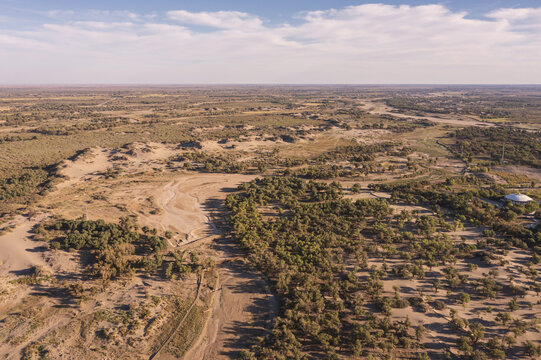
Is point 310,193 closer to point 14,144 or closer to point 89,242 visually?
point 89,242

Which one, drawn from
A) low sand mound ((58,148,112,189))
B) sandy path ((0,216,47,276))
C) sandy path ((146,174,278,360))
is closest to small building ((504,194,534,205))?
sandy path ((146,174,278,360))

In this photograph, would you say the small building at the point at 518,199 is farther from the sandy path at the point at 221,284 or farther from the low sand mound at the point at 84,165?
the low sand mound at the point at 84,165

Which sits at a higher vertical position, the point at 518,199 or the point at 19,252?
the point at 518,199

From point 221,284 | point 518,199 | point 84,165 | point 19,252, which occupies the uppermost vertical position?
point 84,165

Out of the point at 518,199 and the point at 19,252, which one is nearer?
the point at 19,252

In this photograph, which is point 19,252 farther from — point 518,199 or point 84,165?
point 518,199

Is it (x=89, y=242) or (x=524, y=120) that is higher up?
(x=524, y=120)

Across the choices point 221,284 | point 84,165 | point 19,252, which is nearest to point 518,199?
point 221,284

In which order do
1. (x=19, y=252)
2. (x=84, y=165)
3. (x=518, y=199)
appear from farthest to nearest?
1. (x=84, y=165)
2. (x=518, y=199)
3. (x=19, y=252)

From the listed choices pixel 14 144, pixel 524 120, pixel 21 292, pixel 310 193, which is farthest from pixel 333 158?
pixel 524 120

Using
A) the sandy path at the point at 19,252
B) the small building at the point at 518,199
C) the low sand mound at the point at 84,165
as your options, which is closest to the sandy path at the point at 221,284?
the sandy path at the point at 19,252

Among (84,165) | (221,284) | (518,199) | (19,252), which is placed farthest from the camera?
(84,165)
